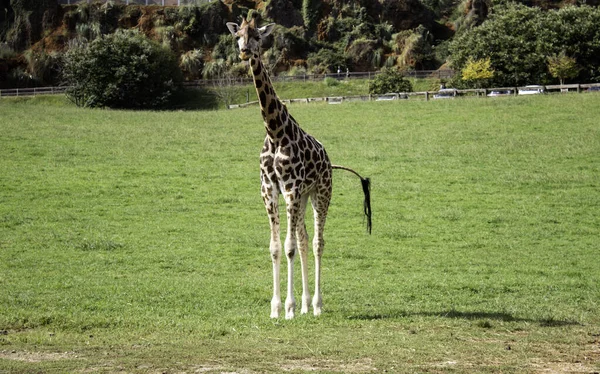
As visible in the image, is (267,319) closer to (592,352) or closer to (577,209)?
(592,352)

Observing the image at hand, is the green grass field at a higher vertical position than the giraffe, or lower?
lower

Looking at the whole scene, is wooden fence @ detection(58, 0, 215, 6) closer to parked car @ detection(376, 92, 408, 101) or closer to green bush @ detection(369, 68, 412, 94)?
green bush @ detection(369, 68, 412, 94)

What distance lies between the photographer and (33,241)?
23.5 metres

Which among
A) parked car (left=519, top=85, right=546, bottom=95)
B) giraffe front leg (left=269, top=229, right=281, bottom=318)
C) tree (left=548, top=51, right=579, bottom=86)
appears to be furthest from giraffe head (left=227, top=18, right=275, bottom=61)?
tree (left=548, top=51, right=579, bottom=86)

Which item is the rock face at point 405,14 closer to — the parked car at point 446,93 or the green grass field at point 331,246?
the parked car at point 446,93

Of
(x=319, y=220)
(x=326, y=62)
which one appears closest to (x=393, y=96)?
(x=326, y=62)

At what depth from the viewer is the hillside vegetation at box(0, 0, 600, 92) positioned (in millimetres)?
97125

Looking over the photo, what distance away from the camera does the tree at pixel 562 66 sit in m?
64.9

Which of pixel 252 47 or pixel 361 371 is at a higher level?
pixel 252 47

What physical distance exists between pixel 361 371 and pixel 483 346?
8.17ft

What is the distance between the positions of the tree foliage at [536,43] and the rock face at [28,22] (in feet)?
195

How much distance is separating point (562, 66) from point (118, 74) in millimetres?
39736

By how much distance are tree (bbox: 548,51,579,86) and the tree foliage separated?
86 cm

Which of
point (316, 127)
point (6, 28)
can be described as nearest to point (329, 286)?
point (316, 127)
